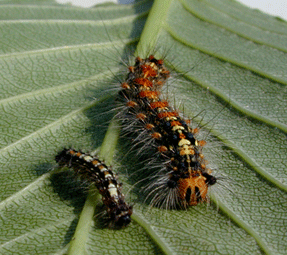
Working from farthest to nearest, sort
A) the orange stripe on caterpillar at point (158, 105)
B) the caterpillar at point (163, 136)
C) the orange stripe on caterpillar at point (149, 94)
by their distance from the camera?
the orange stripe on caterpillar at point (149, 94) < the orange stripe on caterpillar at point (158, 105) < the caterpillar at point (163, 136)

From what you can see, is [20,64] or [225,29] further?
[225,29]

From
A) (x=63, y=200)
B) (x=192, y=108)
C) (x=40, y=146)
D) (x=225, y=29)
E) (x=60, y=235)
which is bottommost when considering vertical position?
(x=60, y=235)

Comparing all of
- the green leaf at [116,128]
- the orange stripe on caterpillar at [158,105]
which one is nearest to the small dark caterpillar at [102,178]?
the green leaf at [116,128]

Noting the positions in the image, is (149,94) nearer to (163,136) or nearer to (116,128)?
(116,128)

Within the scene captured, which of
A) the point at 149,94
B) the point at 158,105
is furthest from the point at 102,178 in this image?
the point at 149,94

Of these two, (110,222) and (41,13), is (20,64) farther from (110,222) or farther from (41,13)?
(110,222)

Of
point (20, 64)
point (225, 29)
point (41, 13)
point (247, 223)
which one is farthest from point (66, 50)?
point (247, 223)

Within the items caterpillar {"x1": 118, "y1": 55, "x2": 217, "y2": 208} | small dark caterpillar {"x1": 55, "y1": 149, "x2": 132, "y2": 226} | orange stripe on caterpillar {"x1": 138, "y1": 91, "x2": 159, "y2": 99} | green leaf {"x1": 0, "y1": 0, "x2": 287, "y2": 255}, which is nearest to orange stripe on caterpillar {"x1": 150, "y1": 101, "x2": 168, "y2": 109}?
caterpillar {"x1": 118, "y1": 55, "x2": 217, "y2": 208}

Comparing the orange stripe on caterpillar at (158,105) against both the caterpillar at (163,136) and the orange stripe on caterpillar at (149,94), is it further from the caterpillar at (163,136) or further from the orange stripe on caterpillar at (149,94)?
the orange stripe on caterpillar at (149,94)
